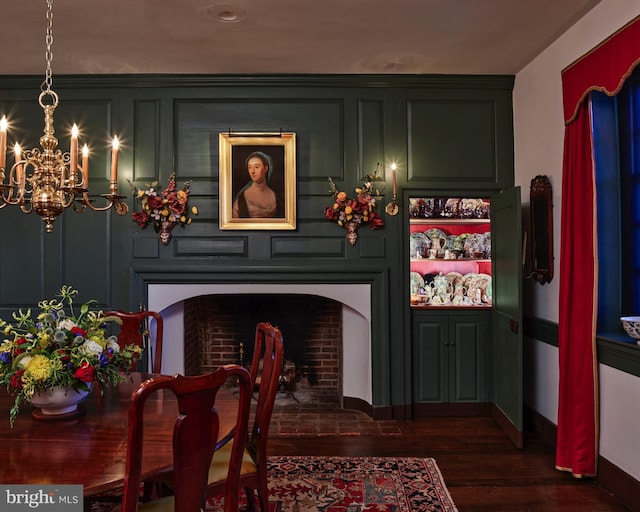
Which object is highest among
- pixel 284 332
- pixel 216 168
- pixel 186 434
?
pixel 216 168

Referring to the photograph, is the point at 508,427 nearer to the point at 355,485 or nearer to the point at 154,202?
the point at 355,485

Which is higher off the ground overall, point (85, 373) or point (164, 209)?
point (164, 209)

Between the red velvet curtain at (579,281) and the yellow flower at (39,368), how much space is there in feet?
9.62

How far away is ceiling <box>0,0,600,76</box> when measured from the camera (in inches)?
129

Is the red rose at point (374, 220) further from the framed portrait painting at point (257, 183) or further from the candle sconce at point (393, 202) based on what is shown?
the framed portrait painting at point (257, 183)

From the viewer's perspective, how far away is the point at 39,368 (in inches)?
79.0

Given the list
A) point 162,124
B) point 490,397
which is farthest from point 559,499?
point 162,124

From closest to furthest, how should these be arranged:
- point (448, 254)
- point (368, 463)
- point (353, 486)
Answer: point (353, 486) → point (368, 463) → point (448, 254)

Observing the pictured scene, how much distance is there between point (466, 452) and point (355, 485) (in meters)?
1.01

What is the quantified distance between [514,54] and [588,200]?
4.77 feet

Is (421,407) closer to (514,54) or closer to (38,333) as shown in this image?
(514,54)

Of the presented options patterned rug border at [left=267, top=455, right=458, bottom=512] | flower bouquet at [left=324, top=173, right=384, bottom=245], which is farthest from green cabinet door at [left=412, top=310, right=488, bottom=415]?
patterned rug border at [left=267, top=455, right=458, bottom=512]

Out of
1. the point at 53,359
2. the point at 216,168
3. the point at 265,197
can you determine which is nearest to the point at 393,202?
the point at 265,197

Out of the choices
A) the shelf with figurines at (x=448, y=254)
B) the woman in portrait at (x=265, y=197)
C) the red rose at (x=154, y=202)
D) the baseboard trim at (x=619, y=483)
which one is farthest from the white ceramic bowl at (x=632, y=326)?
the red rose at (x=154, y=202)
